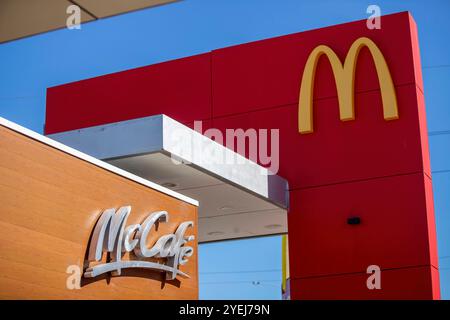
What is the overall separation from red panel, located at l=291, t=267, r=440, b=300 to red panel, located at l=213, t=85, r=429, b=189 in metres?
1.62

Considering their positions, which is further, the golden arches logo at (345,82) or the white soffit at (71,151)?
the golden arches logo at (345,82)

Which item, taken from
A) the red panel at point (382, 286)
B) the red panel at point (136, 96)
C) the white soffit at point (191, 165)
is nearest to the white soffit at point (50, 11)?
the white soffit at point (191, 165)

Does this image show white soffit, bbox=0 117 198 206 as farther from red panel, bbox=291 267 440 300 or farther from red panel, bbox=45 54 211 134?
red panel, bbox=45 54 211 134

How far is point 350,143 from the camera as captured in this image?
1255cm

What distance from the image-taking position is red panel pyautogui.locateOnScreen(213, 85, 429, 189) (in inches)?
482

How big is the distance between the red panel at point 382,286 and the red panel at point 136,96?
3707mm

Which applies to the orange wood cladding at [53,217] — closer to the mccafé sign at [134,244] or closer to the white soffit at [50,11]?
the mccafé sign at [134,244]

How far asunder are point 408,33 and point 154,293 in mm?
6306

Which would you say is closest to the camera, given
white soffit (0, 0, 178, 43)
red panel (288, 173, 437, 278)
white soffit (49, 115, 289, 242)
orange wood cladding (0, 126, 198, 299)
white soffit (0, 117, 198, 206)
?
white soffit (0, 0, 178, 43)

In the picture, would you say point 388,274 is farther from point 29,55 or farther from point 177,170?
point 29,55

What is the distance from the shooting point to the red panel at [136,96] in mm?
14000

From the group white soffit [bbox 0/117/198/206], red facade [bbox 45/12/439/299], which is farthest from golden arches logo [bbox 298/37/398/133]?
white soffit [bbox 0/117/198/206]
